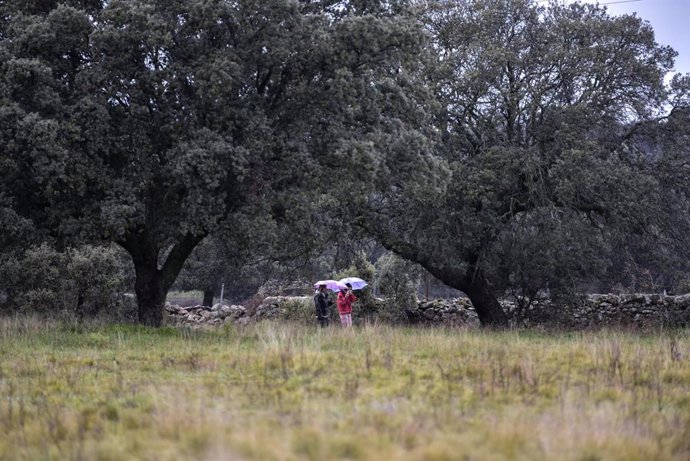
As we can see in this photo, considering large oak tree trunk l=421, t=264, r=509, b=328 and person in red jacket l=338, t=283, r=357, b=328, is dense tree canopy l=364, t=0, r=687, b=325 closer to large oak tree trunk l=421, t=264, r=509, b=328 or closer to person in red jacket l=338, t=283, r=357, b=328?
large oak tree trunk l=421, t=264, r=509, b=328

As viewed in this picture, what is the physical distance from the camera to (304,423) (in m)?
5.60

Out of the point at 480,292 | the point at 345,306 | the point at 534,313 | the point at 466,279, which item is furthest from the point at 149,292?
the point at 534,313

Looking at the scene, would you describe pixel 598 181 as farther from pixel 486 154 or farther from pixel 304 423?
pixel 304 423

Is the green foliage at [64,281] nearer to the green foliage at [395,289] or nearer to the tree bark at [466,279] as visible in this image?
the tree bark at [466,279]

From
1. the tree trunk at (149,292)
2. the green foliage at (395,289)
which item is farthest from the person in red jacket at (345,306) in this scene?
the green foliage at (395,289)

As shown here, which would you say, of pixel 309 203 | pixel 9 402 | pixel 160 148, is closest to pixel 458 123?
pixel 309 203

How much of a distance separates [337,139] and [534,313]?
1229cm

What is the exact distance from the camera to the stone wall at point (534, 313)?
23406 millimetres

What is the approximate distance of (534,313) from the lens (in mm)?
24391

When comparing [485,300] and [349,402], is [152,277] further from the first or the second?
[349,402]

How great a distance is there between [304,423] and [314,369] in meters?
2.96

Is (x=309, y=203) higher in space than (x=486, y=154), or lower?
lower

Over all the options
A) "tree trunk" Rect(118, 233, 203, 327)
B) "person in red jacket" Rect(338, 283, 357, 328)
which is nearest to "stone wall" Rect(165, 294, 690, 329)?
"person in red jacket" Rect(338, 283, 357, 328)

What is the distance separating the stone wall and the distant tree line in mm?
1223
